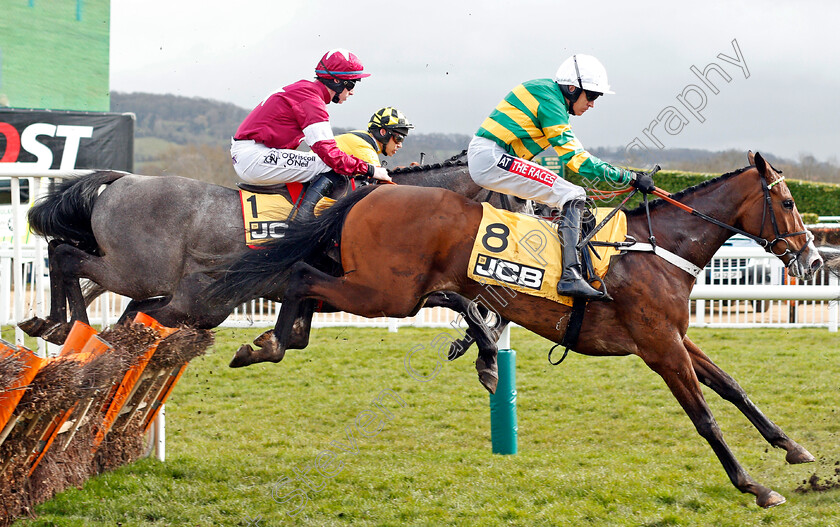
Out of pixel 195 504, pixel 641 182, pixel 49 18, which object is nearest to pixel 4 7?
pixel 49 18

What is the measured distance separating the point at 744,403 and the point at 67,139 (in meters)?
10.5

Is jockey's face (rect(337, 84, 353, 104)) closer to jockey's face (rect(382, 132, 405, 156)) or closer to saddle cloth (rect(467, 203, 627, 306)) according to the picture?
jockey's face (rect(382, 132, 405, 156))

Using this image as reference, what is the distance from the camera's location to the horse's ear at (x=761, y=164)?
389 cm

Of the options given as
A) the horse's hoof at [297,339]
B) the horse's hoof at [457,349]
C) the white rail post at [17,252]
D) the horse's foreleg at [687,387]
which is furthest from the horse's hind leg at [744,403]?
the white rail post at [17,252]

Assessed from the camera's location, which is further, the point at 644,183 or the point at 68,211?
the point at 68,211

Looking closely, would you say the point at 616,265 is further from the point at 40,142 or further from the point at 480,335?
the point at 40,142

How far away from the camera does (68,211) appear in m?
4.64

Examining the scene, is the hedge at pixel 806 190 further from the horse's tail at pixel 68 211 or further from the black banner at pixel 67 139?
the horse's tail at pixel 68 211

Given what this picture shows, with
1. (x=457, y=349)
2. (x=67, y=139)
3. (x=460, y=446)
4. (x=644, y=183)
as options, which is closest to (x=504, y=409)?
(x=460, y=446)

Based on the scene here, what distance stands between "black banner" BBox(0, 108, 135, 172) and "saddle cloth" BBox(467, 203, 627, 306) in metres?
9.28

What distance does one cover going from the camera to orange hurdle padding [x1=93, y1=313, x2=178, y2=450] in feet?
14.1

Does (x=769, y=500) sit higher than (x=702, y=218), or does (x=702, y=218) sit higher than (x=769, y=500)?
(x=702, y=218)

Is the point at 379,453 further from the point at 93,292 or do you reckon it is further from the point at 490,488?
the point at 93,292

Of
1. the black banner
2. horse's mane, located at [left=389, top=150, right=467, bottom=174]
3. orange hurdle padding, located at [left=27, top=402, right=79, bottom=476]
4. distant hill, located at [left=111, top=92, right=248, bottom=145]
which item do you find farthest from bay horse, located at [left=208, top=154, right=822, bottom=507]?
distant hill, located at [left=111, top=92, right=248, bottom=145]
